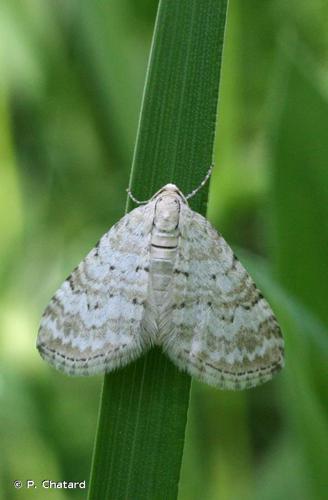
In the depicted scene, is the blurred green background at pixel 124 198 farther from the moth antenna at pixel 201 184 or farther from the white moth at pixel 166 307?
the moth antenna at pixel 201 184

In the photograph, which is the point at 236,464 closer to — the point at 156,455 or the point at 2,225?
the point at 156,455

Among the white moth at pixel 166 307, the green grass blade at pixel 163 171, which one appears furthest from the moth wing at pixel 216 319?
the green grass blade at pixel 163 171

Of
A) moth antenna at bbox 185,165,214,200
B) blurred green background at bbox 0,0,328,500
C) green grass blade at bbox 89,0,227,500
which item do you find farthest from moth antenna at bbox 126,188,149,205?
blurred green background at bbox 0,0,328,500

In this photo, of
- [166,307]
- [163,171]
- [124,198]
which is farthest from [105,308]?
[124,198]

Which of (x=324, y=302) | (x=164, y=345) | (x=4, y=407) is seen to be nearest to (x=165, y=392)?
(x=164, y=345)

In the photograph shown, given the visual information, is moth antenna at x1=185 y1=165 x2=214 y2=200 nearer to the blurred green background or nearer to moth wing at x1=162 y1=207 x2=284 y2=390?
moth wing at x1=162 y1=207 x2=284 y2=390

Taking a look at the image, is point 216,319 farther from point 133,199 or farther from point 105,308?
point 133,199
